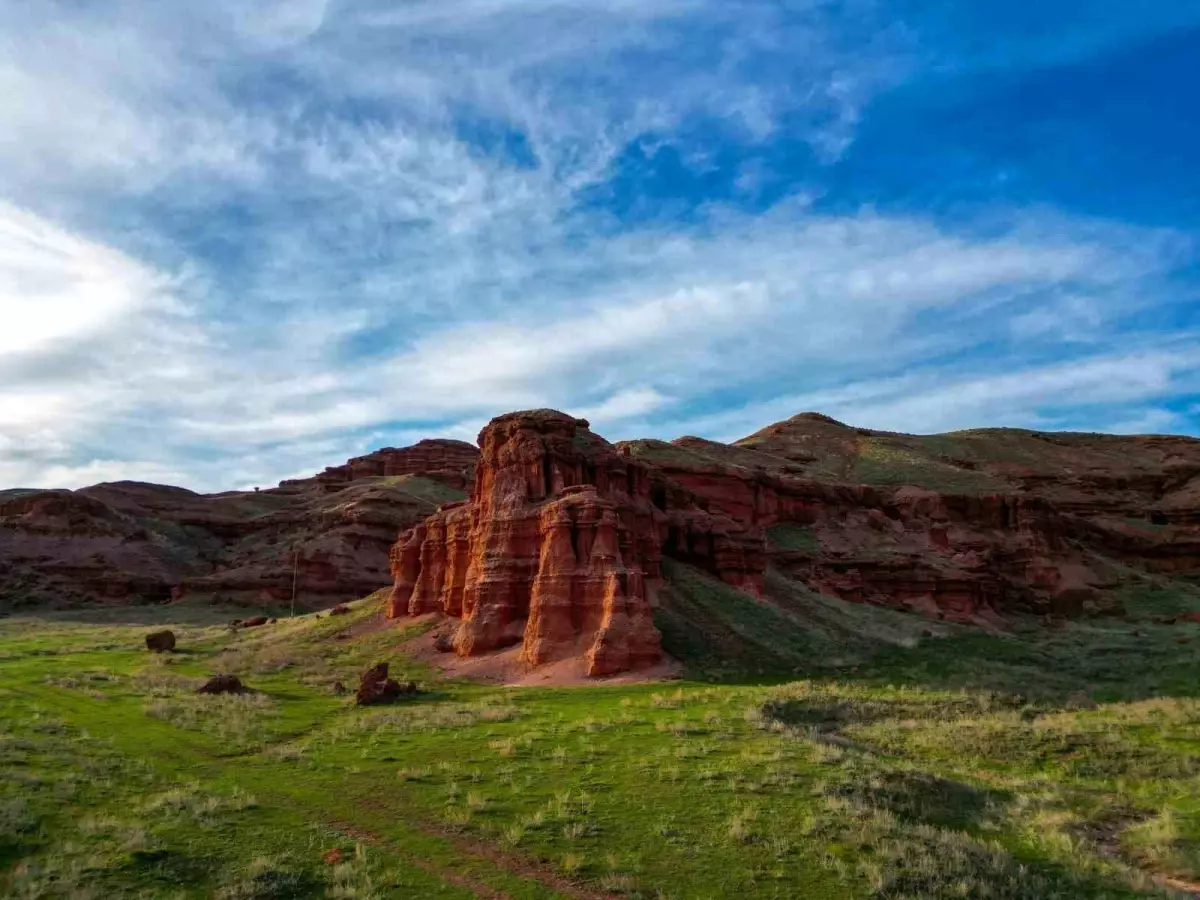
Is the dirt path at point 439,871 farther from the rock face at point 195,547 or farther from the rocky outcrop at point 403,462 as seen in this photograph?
the rocky outcrop at point 403,462

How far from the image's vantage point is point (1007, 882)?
12.0 meters

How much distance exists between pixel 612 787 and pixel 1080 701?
1926 cm

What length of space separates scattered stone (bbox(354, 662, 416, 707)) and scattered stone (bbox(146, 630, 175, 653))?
65.7ft

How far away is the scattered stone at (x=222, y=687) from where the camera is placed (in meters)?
29.2

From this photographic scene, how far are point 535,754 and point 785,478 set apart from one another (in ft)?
178

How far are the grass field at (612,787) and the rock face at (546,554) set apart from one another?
3.49 meters

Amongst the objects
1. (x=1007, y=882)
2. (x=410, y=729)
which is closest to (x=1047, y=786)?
(x=1007, y=882)

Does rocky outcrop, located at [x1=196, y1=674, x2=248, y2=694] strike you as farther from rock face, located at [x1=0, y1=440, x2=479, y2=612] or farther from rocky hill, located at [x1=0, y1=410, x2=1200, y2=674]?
rock face, located at [x1=0, y1=440, x2=479, y2=612]

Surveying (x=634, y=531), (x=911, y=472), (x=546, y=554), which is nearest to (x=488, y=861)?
(x=546, y=554)

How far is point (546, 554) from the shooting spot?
1403 inches

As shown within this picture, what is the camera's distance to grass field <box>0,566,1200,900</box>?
1207 centimetres

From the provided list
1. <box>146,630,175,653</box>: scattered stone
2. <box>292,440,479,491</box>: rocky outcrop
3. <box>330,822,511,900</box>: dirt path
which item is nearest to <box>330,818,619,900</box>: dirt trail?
<box>330,822,511,900</box>: dirt path

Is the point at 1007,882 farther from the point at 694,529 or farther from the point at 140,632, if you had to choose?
the point at 140,632

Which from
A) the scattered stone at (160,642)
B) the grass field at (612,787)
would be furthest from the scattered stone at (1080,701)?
the scattered stone at (160,642)
